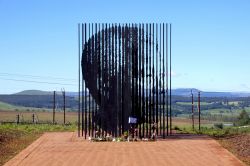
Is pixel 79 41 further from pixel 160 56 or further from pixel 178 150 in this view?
pixel 178 150

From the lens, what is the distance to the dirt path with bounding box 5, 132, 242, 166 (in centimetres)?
1446

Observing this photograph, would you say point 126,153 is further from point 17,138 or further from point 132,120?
point 17,138

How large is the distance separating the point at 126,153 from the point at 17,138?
665 centimetres

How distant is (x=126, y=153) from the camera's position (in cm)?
1608

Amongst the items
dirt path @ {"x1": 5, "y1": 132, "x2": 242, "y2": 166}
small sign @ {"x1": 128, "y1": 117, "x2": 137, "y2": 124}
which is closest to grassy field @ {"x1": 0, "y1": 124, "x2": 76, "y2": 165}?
dirt path @ {"x1": 5, "y1": 132, "x2": 242, "y2": 166}

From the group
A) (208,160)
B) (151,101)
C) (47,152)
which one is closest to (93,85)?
(151,101)

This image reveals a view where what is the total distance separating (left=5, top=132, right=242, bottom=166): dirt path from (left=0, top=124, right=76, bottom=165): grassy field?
0.42 metres

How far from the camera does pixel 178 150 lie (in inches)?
658

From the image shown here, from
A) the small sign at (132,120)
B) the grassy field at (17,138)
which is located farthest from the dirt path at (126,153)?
the small sign at (132,120)

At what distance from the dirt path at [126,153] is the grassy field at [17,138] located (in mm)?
Result: 415

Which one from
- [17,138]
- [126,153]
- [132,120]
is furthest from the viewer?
[17,138]

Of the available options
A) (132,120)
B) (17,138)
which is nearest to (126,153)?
(132,120)

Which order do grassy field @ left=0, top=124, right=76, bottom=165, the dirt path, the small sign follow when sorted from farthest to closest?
the small sign
grassy field @ left=0, top=124, right=76, bottom=165
the dirt path

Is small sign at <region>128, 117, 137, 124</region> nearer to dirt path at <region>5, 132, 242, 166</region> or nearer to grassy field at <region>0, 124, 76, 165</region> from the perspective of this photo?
dirt path at <region>5, 132, 242, 166</region>
